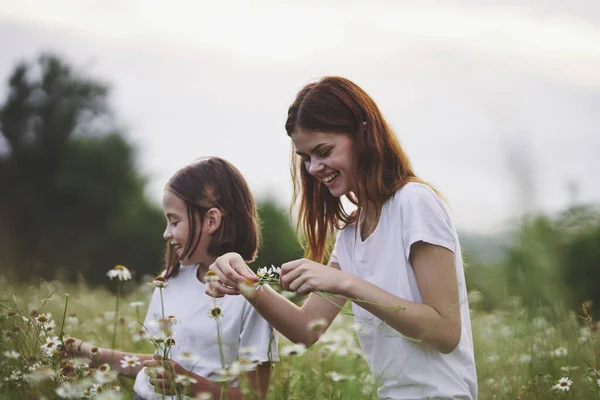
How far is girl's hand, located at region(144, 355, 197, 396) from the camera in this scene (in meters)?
2.11

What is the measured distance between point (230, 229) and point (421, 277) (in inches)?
43.8

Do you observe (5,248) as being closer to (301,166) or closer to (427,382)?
(301,166)

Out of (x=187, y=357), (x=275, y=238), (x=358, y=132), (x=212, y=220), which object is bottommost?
(x=275, y=238)

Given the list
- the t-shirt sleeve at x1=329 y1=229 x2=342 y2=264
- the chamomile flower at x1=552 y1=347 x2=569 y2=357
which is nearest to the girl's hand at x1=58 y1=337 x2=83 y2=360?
the t-shirt sleeve at x1=329 y1=229 x2=342 y2=264

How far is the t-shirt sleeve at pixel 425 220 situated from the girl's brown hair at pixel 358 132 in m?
0.13

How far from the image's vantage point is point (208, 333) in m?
2.87

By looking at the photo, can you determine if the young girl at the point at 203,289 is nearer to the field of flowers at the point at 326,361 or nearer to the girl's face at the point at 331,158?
the field of flowers at the point at 326,361

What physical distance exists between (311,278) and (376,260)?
1.34 ft

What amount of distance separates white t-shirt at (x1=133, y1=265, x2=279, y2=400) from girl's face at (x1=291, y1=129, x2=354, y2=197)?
2.08 feet

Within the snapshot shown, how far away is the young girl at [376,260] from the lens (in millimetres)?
2279

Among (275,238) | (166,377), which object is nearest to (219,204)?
(166,377)

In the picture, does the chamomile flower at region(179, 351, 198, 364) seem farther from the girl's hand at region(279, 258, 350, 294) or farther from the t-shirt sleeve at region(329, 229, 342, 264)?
the t-shirt sleeve at region(329, 229, 342, 264)

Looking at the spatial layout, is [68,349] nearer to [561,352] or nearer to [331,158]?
[331,158]

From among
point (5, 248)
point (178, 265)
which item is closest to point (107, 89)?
point (5, 248)
